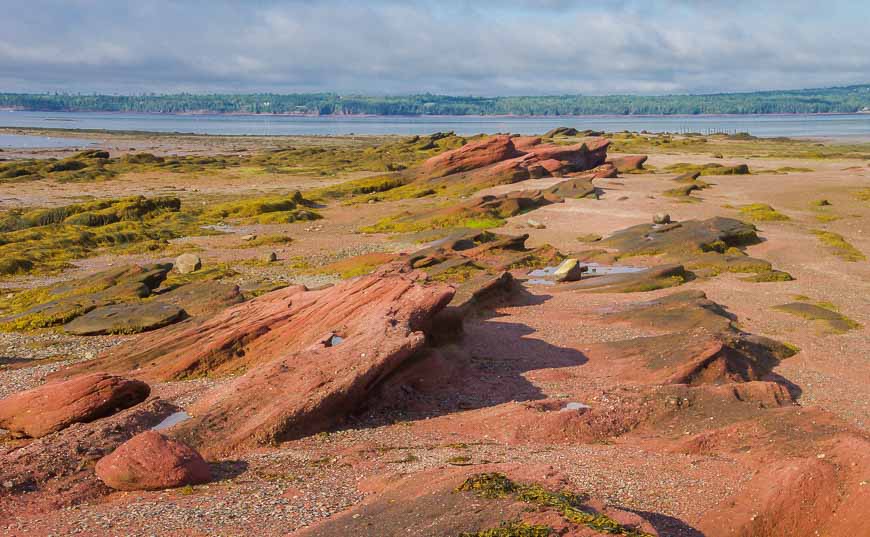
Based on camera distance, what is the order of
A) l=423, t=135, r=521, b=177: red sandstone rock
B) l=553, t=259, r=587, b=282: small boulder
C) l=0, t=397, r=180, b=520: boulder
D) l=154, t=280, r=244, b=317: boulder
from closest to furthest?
1. l=0, t=397, r=180, b=520: boulder
2. l=154, t=280, r=244, b=317: boulder
3. l=553, t=259, r=587, b=282: small boulder
4. l=423, t=135, r=521, b=177: red sandstone rock

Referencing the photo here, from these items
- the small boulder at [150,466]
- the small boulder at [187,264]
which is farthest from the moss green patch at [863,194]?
the small boulder at [150,466]

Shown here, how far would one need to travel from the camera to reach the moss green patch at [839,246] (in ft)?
94.5

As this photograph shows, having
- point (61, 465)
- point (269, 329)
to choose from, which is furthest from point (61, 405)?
point (269, 329)

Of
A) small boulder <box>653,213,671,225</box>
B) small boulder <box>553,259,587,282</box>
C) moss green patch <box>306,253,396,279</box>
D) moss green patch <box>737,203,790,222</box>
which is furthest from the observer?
moss green patch <box>737,203,790,222</box>

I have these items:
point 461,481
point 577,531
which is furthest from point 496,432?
point 577,531

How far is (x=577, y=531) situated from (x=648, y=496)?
105 inches

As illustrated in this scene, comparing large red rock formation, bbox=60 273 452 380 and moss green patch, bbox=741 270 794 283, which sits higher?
large red rock formation, bbox=60 273 452 380

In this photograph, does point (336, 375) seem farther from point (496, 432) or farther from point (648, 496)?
point (648, 496)

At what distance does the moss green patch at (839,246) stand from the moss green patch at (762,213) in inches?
105

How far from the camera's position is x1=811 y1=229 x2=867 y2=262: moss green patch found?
2881cm

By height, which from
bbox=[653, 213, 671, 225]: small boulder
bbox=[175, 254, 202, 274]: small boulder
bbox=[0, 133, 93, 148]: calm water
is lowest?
bbox=[0, 133, 93, 148]: calm water

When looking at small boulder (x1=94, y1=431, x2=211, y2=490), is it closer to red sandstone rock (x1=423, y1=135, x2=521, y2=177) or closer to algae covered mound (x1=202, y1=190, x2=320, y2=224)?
algae covered mound (x1=202, y1=190, x2=320, y2=224)

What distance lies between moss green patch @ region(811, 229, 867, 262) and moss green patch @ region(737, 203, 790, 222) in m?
2.68

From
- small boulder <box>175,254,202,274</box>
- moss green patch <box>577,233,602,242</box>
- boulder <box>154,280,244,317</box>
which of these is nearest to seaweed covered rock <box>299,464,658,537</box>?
boulder <box>154,280,244,317</box>
